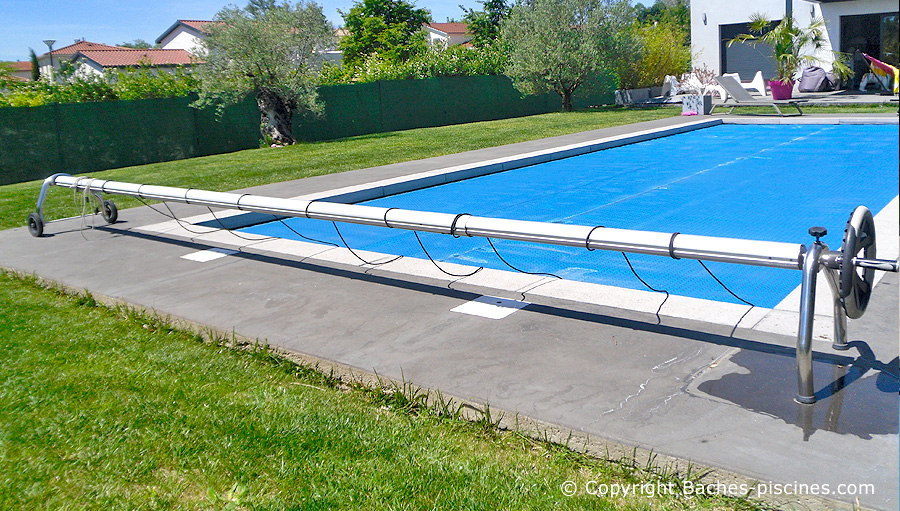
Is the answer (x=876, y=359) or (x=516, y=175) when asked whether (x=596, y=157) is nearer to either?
(x=516, y=175)

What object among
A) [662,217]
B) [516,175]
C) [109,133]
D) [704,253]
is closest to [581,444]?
[704,253]

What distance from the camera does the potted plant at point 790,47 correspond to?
77.8 feet

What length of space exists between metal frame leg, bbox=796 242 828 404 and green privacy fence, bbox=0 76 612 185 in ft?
59.7

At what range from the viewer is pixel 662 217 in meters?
9.68

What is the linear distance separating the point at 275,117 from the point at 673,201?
13.2 meters

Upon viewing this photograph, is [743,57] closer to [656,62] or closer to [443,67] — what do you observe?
[656,62]

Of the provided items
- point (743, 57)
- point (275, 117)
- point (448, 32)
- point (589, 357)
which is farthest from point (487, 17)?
point (589, 357)

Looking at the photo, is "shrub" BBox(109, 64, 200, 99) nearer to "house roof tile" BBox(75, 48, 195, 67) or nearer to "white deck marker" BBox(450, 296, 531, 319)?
"white deck marker" BBox(450, 296, 531, 319)

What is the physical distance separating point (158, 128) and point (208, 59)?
2332 mm

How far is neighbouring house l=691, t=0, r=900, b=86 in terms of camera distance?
2680 centimetres

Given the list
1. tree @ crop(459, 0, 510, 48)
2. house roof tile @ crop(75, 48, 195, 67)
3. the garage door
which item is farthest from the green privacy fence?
house roof tile @ crop(75, 48, 195, 67)

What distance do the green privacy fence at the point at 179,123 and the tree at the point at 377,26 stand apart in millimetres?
35660

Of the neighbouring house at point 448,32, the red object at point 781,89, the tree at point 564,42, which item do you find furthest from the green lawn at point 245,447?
the neighbouring house at point 448,32

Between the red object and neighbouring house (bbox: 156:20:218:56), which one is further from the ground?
neighbouring house (bbox: 156:20:218:56)
